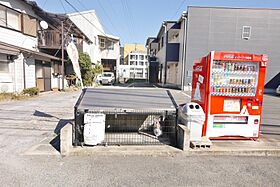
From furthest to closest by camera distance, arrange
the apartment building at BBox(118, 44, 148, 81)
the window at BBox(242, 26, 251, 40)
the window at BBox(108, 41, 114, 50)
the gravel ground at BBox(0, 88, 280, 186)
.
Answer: the apartment building at BBox(118, 44, 148, 81) → the window at BBox(108, 41, 114, 50) → the window at BBox(242, 26, 251, 40) → the gravel ground at BBox(0, 88, 280, 186)

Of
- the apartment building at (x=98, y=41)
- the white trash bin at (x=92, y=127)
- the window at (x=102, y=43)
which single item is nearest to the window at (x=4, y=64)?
the white trash bin at (x=92, y=127)

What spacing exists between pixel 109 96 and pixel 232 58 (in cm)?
293

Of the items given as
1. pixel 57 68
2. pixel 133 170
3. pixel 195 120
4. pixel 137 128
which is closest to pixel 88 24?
pixel 57 68

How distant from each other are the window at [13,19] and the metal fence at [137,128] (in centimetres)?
990

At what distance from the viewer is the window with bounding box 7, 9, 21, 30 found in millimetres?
10181

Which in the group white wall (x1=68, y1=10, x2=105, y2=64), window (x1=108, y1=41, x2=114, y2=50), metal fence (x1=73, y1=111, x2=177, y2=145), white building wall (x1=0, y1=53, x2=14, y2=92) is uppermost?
white wall (x1=68, y1=10, x2=105, y2=64)

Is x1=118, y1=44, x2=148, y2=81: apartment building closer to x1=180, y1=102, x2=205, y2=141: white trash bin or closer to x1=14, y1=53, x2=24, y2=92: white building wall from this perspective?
x1=14, y1=53, x2=24, y2=92: white building wall

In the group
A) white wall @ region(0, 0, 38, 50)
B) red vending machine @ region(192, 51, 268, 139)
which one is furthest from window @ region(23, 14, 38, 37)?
red vending machine @ region(192, 51, 268, 139)

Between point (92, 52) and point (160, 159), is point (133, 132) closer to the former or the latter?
point (160, 159)

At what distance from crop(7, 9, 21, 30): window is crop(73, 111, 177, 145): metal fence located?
9905 mm

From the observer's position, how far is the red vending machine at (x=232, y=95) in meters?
4.01

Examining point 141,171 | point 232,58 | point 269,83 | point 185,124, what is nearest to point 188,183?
point 141,171

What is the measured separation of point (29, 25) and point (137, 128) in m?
11.4

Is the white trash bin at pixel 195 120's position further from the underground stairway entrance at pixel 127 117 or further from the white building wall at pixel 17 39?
the white building wall at pixel 17 39
